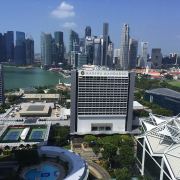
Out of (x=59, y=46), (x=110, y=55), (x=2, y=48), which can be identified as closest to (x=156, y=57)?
(x=110, y=55)

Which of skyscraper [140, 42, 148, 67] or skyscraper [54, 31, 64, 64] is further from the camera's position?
skyscraper [54, 31, 64, 64]

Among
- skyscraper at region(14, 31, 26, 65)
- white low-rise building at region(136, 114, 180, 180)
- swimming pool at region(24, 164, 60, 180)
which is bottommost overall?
swimming pool at region(24, 164, 60, 180)

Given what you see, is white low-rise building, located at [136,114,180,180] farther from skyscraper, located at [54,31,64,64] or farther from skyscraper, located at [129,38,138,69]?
skyscraper, located at [54,31,64,64]

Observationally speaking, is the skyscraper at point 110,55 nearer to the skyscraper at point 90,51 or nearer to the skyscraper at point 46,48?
the skyscraper at point 90,51

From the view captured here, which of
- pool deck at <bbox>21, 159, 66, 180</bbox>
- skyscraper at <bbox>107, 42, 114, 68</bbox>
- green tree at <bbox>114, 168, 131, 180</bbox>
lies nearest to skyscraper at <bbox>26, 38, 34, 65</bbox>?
skyscraper at <bbox>107, 42, 114, 68</bbox>

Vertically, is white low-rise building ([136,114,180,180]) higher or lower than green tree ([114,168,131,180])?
higher

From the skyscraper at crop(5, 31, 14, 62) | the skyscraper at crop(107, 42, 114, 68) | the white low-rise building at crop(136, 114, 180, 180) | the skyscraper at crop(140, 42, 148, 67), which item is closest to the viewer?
the white low-rise building at crop(136, 114, 180, 180)

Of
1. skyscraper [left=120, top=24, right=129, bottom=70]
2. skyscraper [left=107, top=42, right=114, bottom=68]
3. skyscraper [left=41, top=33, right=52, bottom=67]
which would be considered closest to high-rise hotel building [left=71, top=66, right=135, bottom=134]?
skyscraper [left=107, top=42, right=114, bottom=68]

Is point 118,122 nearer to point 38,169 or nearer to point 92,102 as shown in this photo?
point 92,102

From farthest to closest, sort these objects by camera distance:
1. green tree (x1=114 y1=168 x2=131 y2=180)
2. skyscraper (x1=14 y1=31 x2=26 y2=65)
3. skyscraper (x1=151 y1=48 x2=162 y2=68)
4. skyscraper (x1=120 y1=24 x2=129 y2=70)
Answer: skyscraper (x1=14 y1=31 x2=26 y2=65) → skyscraper (x1=151 y1=48 x2=162 y2=68) → skyscraper (x1=120 y1=24 x2=129 y2=70) → green tree (x1=114 y1=168 x2=131 y2=180)
